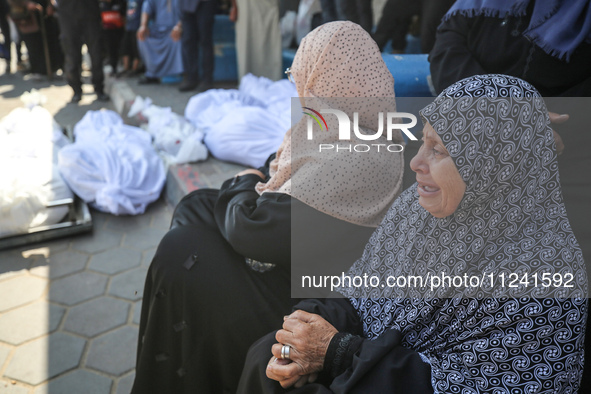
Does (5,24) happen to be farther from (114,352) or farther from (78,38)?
(114,352)

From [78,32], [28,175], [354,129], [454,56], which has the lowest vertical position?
[28,175]

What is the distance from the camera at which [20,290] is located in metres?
2.44

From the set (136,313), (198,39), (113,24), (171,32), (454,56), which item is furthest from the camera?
(113,24)

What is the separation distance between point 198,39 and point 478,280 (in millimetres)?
5539

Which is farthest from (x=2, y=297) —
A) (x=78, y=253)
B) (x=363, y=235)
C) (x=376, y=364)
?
(x=376, y=364)

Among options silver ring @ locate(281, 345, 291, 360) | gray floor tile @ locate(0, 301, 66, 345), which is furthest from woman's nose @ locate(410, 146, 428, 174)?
gray floor tile @ locate(0, 301, 66, 345)

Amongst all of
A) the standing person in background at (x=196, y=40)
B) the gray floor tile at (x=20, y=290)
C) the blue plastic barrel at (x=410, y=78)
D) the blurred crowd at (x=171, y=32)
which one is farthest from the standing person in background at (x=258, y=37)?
the gray floor tile at (x=20, y=290)

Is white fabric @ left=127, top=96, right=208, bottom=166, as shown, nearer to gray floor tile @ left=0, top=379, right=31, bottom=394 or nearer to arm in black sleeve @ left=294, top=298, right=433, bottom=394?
gray floor tile @ left=0, top=379, right=31, bottom=394

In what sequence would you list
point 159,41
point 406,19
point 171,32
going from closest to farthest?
point 406,19 < point 171,32 < point 159,41

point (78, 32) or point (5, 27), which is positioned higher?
point (78, 32)

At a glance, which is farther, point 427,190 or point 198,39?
point 198,39

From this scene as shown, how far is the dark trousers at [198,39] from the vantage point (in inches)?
217

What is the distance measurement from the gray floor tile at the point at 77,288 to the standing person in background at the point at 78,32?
399cm

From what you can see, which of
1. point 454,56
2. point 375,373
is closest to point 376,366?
point 375,373
